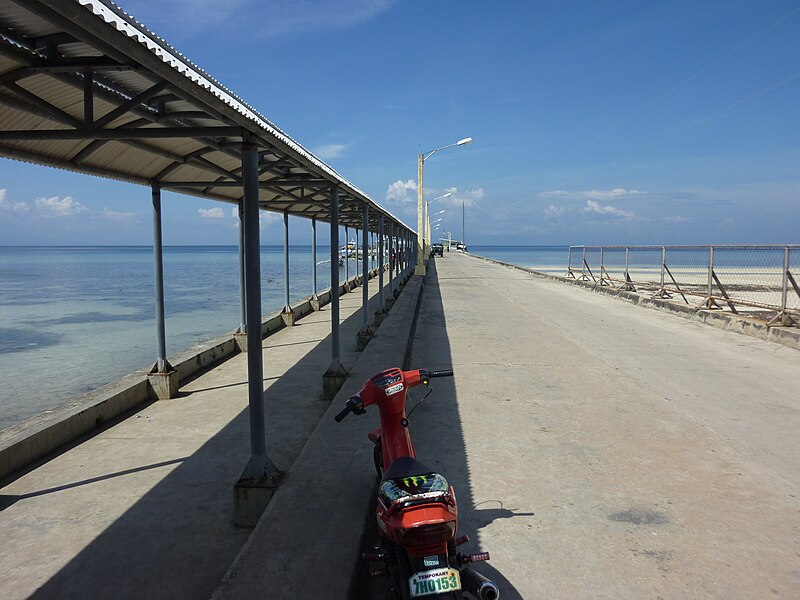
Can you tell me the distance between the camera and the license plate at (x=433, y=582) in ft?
8.34

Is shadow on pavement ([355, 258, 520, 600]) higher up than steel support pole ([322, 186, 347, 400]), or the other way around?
steel support pole ([322, 186, 347, 400])

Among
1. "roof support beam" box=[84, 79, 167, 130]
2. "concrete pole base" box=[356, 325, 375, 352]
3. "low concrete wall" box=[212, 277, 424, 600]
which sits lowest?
"low concrete wall" box=[212, 277, 424, 600]

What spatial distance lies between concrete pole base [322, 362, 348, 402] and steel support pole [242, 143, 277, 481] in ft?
10.3

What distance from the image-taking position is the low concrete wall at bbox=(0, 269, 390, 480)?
532 cm

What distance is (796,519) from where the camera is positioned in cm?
403

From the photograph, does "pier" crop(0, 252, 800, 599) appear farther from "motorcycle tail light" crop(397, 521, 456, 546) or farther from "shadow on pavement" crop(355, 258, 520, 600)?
"motorcycle tail light" crop(397, 521, 456, 546)

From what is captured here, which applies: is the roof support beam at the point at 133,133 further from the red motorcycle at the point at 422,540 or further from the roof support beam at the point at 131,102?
the red motorcycle at the point at 422,540

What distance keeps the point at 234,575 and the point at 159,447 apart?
330cm

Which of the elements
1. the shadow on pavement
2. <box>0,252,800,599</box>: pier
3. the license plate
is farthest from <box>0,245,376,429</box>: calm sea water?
the license plate

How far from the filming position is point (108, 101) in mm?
4328

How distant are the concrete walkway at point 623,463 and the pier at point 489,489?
0.06 feet

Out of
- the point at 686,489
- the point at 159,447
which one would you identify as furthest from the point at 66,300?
the point at 686,489

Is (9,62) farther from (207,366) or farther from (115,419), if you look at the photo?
(207,366)

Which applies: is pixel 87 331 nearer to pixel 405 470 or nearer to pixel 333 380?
pixel 333 380
